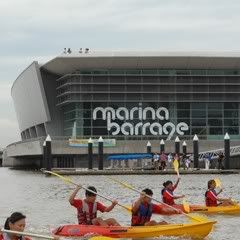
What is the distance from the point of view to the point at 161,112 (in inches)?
3834

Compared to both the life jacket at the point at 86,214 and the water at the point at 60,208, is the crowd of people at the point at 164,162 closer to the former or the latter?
the water at the point at 60,208

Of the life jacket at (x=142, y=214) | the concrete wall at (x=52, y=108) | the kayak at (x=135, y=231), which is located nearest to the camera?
the kayak at (x=135, y=231)

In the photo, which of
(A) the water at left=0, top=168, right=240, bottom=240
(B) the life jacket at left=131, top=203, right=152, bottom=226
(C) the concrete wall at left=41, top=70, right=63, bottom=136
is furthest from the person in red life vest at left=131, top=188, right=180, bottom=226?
(C) the concrete wall at left=41, top=70, right=63, bottom=136

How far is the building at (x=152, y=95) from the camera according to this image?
95.6 m

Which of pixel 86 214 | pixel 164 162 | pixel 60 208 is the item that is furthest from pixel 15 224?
pixel 164 162

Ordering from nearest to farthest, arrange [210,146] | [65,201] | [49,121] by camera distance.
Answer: [65,201], [210,146], [49,121]

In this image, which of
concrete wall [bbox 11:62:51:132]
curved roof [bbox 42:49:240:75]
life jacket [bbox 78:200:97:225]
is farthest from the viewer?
concrete wall [bbox 11:62:51:132]

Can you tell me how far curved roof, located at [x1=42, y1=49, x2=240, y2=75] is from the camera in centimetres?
9450

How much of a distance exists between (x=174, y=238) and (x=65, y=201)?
1566 cm

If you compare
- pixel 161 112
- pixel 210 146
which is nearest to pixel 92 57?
pixel 161 112

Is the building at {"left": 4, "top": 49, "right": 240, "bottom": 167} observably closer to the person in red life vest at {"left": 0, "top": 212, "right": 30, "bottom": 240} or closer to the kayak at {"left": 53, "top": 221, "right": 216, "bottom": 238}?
the kayak at {"left": 53, "top": 221, "right": 216, "bottom": 238}

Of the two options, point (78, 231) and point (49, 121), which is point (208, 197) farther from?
point (49, 121)

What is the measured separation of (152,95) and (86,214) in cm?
7884

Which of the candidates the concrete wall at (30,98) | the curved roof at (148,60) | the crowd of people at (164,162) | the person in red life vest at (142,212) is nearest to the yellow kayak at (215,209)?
the person in red life vest at (142,212)
